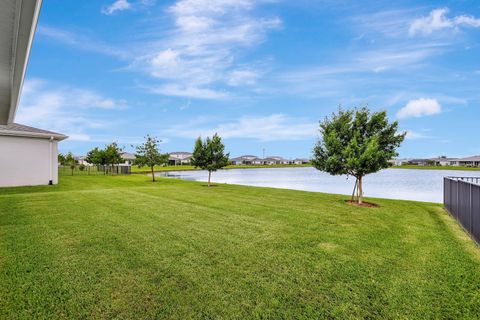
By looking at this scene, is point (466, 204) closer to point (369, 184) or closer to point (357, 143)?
point (357, 143)

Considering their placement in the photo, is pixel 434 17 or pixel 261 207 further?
pixel 434 17

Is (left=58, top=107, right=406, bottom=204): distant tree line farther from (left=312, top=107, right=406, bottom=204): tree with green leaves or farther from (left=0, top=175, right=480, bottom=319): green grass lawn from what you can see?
(left=0, top=175, right=480, bottom=319): green grass lawn

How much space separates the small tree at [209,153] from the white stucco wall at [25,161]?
33.7 ft

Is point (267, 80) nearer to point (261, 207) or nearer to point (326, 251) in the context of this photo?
point (261, 207)

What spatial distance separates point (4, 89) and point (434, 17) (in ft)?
77.0

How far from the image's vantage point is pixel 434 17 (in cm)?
1842

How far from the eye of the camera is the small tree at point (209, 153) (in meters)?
23.0

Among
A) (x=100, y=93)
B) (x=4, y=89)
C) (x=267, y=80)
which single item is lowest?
(x=4, y=89)

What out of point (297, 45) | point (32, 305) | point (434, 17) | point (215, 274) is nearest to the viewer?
point (32, 305)

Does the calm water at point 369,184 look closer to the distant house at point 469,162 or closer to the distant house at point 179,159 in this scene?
the distant house at point 179,159

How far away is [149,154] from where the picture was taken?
3020 centimetres

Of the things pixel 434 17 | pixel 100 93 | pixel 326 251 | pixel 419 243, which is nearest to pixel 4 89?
pixel 326 251

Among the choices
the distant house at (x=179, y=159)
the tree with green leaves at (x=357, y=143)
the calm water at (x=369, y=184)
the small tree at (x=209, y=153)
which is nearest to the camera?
the tree with green leaves at (x=357, y=143)

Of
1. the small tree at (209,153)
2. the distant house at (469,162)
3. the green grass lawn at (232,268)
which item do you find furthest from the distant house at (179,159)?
the distant house at (469,162)
